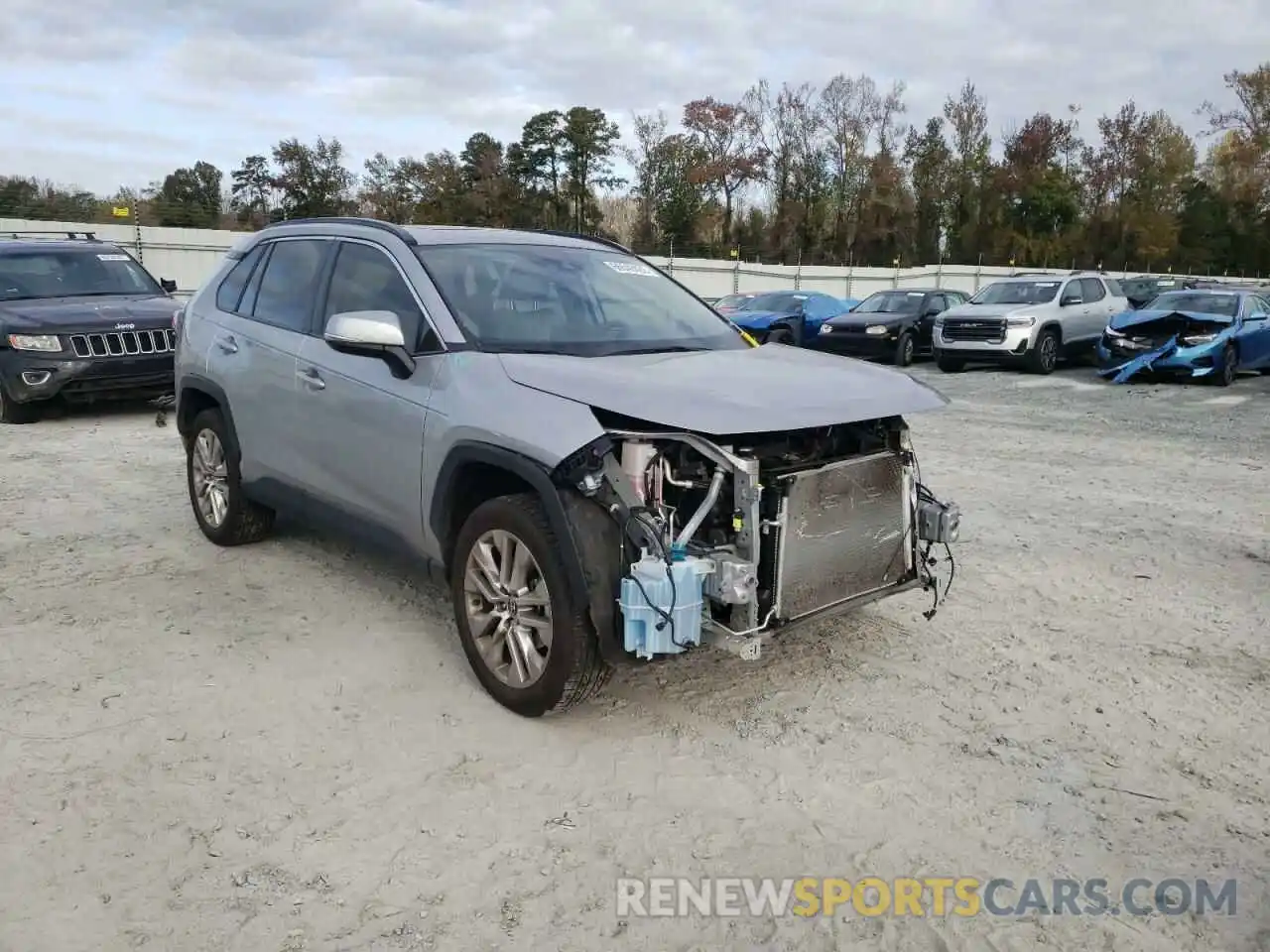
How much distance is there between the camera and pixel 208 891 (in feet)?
9.24

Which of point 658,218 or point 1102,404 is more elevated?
point 658,218

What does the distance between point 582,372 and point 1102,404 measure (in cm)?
1133

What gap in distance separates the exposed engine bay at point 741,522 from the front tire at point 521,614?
22 cm

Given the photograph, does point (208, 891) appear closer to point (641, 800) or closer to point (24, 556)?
point (641, 800)

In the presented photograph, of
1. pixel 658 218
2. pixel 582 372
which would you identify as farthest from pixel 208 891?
pixel 658 218

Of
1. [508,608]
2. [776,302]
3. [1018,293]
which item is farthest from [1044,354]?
[508,608]

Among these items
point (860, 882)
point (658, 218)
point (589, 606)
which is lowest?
point (860, 882)

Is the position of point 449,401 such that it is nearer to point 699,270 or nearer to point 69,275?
point 69,275

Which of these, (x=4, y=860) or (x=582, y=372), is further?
(x=582, y=372)

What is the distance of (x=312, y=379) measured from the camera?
15.6 ft

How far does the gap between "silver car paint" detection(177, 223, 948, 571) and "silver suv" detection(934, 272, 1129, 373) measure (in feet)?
43.7

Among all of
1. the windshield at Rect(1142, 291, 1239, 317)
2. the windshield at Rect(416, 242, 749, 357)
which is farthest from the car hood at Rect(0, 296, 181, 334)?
the windshield at Rect(1142, 291, 1239, 317)

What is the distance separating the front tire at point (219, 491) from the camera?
564 centimetres

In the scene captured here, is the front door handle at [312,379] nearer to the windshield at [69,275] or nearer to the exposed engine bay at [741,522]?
the exposed engine bay at [741,522]
